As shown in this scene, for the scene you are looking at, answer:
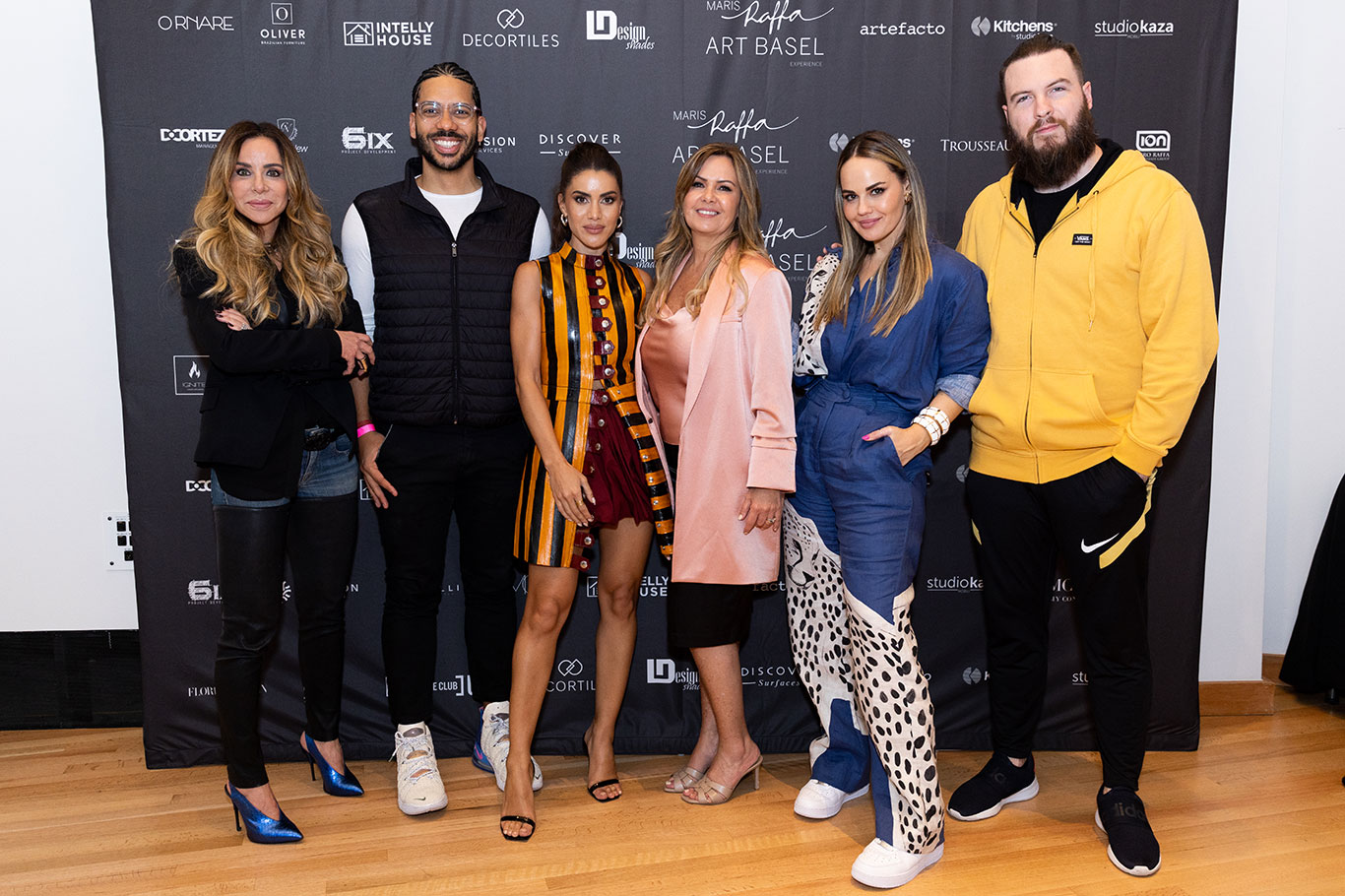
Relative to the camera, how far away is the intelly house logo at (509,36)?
10.1 ft

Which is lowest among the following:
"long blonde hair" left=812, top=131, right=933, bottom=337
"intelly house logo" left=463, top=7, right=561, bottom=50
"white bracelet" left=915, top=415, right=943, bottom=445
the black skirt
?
the black skirt

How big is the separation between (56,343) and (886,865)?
3.13 metres

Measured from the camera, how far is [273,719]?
3.23m

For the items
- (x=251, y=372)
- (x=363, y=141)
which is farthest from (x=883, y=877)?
(x=363, y=141)

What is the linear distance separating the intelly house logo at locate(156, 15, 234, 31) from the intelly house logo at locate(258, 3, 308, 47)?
0.10 metres

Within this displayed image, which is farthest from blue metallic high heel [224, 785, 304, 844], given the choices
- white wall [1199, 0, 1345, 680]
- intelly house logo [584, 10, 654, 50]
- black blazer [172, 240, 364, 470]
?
white wall [1199, 0, 1345, 680]

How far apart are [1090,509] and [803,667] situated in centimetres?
90

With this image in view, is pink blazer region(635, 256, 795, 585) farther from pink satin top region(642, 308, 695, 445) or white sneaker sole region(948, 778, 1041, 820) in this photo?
white sneaker sole region(948, 778, 1041, 820)

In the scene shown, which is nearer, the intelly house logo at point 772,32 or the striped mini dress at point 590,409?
the striped mini dress at point 590,409

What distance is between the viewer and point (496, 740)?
2979mm

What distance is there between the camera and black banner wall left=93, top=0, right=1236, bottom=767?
10.0ft

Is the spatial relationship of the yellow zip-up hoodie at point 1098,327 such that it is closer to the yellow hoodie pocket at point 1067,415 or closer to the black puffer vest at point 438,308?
the yellow hoodie pocket at point 1067,415

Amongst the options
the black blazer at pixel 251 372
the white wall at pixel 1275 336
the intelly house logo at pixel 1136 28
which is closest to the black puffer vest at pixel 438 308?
the black blazer at pixel 251 372

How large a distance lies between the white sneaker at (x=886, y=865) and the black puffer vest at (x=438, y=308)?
153 cm
